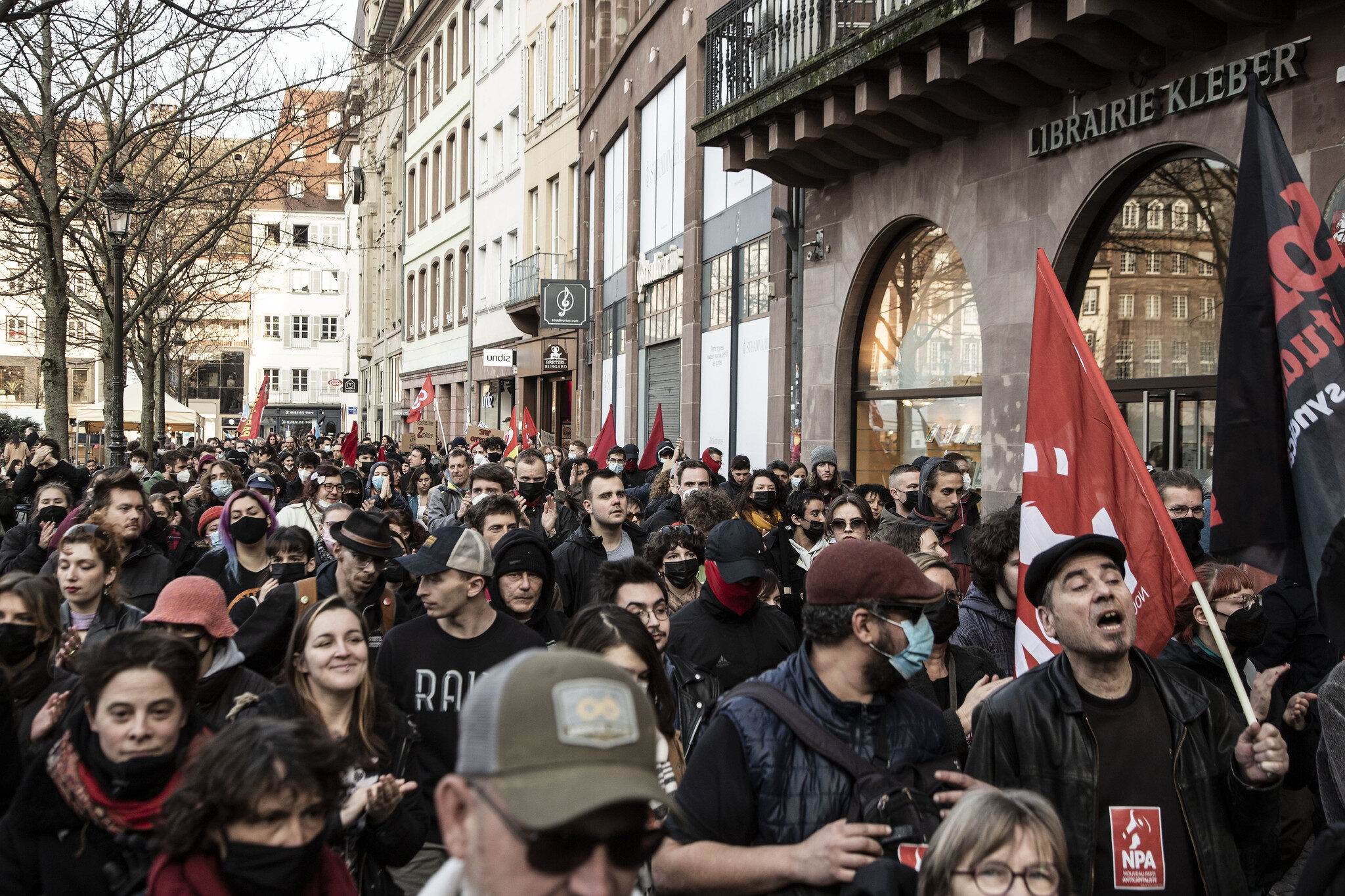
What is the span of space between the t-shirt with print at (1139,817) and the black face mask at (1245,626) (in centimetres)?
171

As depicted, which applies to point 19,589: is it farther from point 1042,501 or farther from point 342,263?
point 342,263

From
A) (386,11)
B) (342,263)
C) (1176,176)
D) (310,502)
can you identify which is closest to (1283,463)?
(1176,176)

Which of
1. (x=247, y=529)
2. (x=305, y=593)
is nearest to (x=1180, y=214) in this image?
(x=247, y=529)

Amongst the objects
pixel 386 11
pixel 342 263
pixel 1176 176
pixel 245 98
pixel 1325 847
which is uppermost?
pixel 386 11

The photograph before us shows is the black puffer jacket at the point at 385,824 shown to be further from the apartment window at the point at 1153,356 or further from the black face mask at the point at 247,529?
the apartment window at the point at 1153,356

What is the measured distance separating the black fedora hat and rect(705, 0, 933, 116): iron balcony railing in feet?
25.4

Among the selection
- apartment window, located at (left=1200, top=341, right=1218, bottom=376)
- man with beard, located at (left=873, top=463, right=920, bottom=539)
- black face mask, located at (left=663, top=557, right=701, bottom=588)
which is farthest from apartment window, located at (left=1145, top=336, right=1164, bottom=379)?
black face mask, located at (left=663, top=557, right=701, bottom=588)

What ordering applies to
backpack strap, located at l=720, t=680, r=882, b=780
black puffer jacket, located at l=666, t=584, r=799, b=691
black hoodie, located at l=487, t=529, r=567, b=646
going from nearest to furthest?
backpack strap, located at l=720, t=680, r=882, b=780 → black puffer jacket, located at l=666, t=584, r=799, b=691 → black hoodie, located at l=487, t=529, r=567, b=646

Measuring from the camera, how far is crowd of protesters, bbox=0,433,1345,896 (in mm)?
1610

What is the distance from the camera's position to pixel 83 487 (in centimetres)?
1216

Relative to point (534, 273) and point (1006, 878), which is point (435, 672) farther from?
point (534, 273)

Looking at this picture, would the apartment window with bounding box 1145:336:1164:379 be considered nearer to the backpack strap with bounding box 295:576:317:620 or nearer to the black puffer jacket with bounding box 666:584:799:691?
the black puffer jacket with bounding box 666:584:799:691

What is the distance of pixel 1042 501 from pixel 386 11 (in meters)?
54.9

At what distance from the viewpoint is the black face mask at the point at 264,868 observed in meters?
2.79
